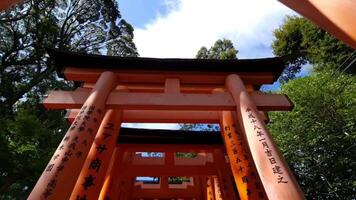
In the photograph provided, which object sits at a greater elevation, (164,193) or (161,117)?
(164,193)

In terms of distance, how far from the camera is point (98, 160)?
536cm

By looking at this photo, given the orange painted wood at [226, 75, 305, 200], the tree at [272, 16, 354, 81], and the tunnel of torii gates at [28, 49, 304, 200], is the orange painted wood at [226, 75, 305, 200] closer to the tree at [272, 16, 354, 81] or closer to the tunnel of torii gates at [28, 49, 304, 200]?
the tunnel of torii gates at [28, 49, 304, 200]

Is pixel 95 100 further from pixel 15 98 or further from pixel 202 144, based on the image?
pixel 15 98

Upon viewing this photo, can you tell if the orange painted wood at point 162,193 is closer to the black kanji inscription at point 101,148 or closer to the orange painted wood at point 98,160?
the orange painted wood at point 98,160

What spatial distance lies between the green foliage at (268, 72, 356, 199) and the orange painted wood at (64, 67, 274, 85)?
6.91 metres

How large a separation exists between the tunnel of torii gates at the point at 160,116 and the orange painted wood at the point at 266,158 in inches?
0.4

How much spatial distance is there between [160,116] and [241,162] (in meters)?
1.93

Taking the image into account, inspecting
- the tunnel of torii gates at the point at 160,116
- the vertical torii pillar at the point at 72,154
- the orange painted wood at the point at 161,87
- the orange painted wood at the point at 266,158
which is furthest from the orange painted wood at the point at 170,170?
the orange painted wood at the point at 266,158

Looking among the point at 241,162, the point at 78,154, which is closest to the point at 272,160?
the point at 241,162

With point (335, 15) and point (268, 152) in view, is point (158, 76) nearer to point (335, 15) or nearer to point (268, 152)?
point (268, 152)

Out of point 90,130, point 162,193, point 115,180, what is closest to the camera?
point 90,130

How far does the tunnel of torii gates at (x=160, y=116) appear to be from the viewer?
395cm

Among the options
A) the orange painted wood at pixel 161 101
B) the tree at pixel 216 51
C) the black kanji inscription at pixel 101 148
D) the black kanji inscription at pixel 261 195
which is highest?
the tree at pixel 216 51

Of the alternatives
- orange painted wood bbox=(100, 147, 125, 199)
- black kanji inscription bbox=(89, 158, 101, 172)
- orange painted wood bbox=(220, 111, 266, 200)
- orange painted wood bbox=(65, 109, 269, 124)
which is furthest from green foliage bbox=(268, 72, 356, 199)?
black kanji inscription bbox=(89, 158, 101, 172)
